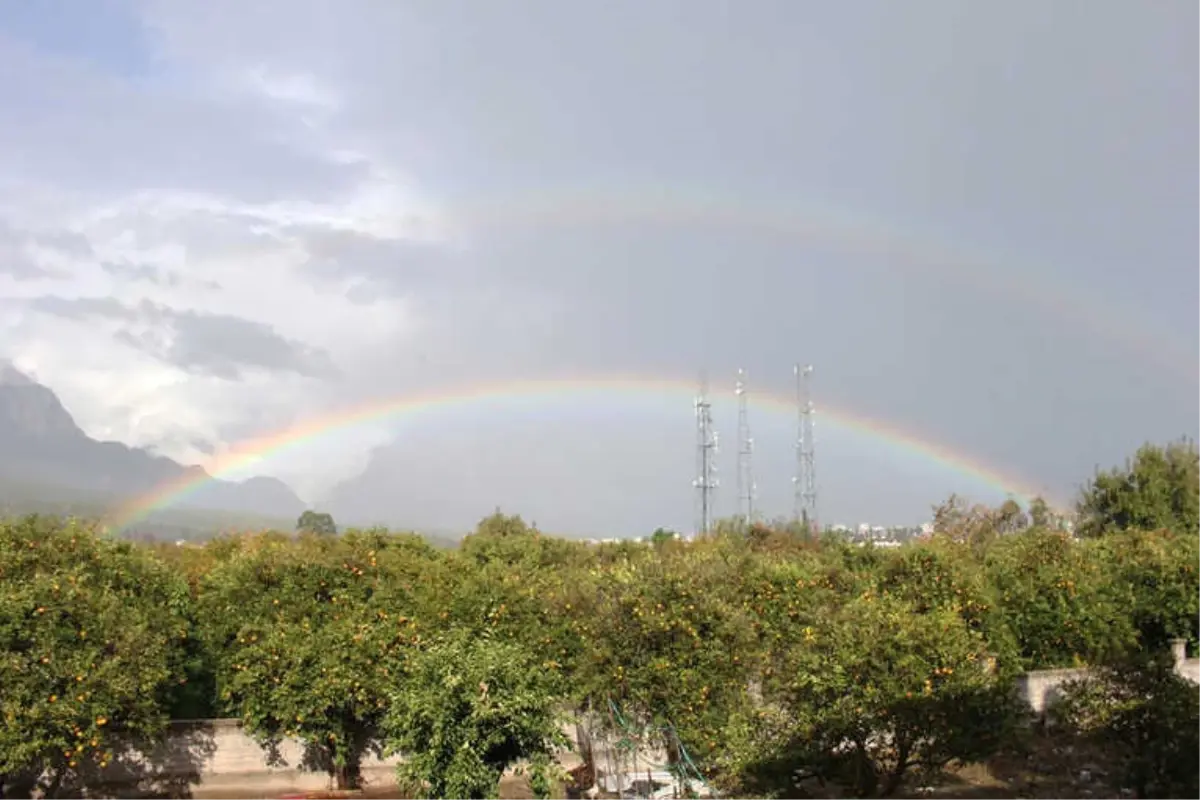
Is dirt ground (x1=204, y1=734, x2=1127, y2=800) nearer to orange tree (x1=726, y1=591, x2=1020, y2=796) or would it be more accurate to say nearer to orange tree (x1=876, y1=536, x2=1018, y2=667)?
orange tree (x1=876, y1=536, x2=1018, y2=667)

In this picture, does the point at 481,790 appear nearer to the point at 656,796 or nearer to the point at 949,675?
the point at 656,796

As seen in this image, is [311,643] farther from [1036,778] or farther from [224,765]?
[1036,778]

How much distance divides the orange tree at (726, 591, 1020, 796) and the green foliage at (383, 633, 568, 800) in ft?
13.2

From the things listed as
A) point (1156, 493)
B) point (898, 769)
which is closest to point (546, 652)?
point (898, 769)

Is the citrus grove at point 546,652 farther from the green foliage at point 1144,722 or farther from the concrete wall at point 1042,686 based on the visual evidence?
the concrete wall at point 1042,686

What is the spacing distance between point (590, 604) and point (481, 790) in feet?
24.2

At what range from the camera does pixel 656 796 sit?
1686 cm

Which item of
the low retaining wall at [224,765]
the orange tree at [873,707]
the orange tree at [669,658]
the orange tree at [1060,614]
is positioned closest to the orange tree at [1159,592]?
the orange tree at [1060,614]

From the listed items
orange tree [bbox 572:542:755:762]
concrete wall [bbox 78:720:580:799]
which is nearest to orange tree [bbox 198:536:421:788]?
concrete wall [bbox 78:720:580:799]

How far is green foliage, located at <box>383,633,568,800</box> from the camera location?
464 inches

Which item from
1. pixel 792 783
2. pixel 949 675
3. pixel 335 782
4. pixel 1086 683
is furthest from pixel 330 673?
pixel 1086 683

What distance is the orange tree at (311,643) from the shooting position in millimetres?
18562

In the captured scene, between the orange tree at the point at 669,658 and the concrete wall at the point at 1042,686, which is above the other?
the orange tree at the point at 669,658

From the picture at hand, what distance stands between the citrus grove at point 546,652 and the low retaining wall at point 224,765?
Answer: 44cm
